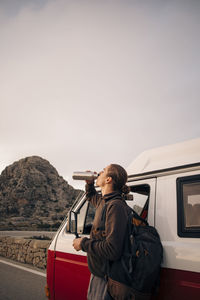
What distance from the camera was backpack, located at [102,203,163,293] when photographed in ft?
5.74

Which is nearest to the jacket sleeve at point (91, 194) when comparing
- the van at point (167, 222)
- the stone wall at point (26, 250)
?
the van at point (167, 222)

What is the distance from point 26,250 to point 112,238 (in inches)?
312

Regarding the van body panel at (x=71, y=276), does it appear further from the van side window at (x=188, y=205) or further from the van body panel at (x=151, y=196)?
the van side window at (x=188, y=205)

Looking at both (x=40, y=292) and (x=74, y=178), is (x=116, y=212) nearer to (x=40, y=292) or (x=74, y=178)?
(x=74, y=178)

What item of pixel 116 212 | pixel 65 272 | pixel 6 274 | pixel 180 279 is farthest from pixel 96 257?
pixel 6 274

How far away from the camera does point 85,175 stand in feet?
8.88

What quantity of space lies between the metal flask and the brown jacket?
0.68 meters

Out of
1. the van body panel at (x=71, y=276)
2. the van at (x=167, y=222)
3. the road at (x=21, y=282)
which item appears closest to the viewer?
the van at (x=167, y=222)

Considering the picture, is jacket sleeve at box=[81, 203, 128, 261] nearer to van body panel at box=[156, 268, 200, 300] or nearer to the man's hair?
the man's hair

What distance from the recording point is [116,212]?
1838 mm

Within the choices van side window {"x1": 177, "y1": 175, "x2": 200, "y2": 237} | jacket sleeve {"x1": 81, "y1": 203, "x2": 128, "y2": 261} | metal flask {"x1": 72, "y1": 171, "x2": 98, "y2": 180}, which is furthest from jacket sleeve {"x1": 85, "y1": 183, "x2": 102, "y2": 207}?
van side window {"x1": 177, "y1": 175, "x2": 200, "y2": 237}

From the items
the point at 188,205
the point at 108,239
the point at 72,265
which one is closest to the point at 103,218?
the point at 108,239

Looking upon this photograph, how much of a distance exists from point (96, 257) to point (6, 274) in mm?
6068

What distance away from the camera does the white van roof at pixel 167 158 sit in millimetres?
2248
